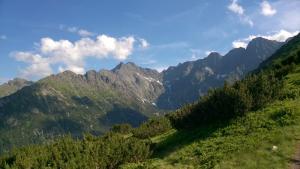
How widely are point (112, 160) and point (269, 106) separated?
11659 millimetres

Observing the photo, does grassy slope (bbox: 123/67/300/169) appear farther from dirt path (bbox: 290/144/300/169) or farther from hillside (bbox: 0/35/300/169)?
dirt path (bbox: 290/144/300/169)

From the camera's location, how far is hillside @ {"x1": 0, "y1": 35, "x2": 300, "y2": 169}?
20.9 metres

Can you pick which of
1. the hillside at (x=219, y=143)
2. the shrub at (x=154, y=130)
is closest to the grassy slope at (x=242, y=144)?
the hillside at (x=219, y=143)

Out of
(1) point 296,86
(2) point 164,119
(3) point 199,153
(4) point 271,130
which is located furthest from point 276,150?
(2) point 164,119

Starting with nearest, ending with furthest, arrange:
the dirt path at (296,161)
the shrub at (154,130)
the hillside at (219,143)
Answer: the dirt path at (296,161) → the hillside at (219,143) → the shrub at (154,130)

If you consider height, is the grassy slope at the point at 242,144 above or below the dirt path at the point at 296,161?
above

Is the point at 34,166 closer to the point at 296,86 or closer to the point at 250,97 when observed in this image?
the point at 250,97

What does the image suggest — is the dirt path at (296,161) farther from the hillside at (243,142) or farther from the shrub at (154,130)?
the shrub at (154,130)

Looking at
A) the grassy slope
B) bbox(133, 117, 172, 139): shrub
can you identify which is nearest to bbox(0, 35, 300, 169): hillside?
the grassy slope

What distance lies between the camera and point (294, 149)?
20094 mm

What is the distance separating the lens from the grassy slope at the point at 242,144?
20062mm

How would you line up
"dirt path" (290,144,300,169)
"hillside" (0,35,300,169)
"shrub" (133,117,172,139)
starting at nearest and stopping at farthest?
1. "dirt path" (290,144,300,169)
2. "hillside" (0,35,300,169)
3. "shrub" (133,117,172,139)

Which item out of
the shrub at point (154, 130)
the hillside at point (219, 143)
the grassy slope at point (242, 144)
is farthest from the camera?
the shrub at point (154, 130)

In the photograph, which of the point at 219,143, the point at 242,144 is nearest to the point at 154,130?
the point at 219,143
